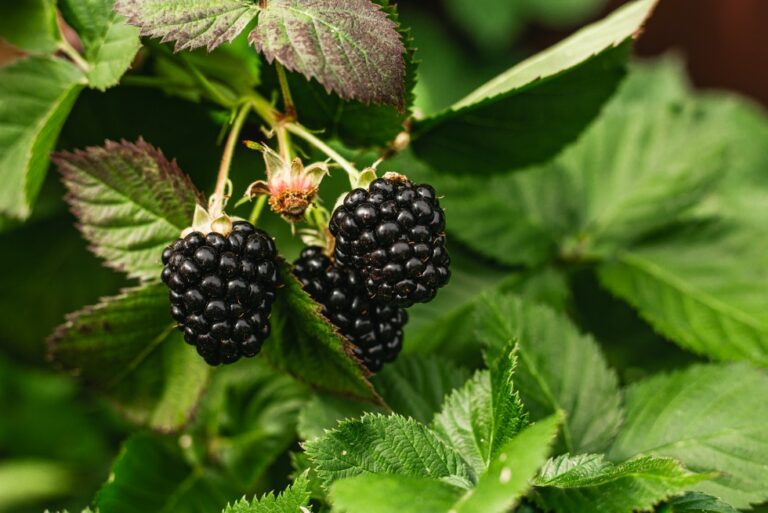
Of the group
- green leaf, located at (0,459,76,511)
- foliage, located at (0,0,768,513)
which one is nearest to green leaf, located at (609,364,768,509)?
foliage, located at (0,0,768,513)

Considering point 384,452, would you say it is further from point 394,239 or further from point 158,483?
point 158,483

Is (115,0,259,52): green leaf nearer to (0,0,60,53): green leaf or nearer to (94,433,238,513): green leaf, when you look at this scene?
(0,0,60,53): green leaf

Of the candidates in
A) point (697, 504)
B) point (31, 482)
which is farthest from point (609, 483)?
point (31, 482)

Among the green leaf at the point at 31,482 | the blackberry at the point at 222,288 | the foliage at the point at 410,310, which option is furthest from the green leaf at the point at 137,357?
the green leaf at the point at 31,482

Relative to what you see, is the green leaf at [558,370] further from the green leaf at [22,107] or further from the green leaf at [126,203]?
the green leaf at [22,107]

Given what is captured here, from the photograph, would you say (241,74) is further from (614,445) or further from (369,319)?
(614,445)
